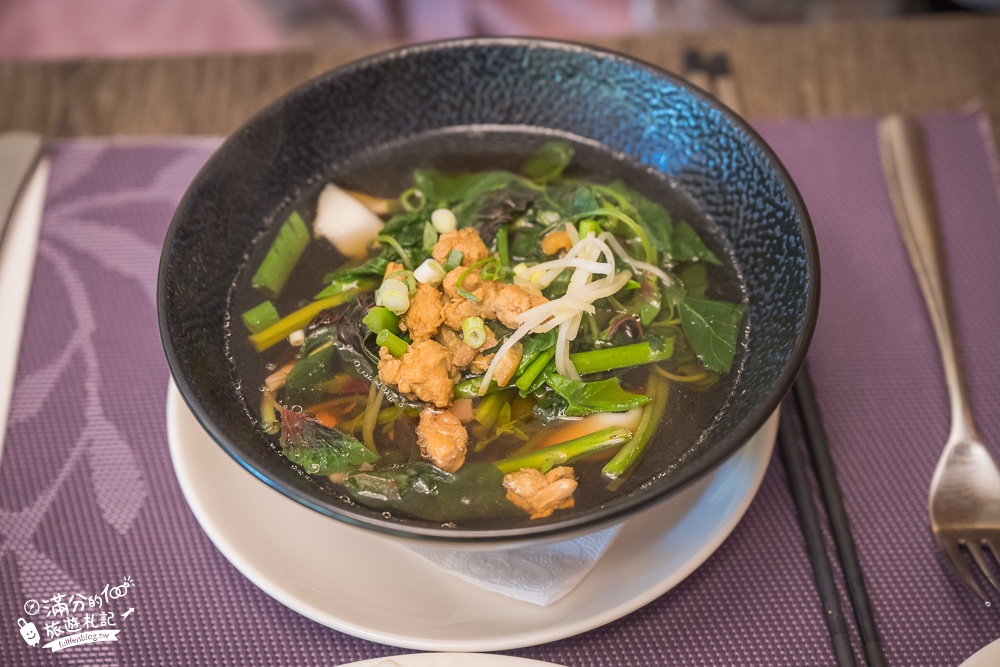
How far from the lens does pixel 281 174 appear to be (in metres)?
1.83

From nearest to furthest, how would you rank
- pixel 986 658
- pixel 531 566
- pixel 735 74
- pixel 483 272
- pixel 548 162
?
pixel 986 658 → pixel 531 566 → pixel 483 272 → pixel 548 162 → pixel 735 74

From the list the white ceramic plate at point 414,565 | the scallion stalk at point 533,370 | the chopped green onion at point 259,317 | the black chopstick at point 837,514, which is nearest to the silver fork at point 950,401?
the black chopstick at point 837,514

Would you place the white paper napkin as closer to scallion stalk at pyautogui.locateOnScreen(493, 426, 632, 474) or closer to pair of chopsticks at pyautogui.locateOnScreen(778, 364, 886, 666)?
scallion stalk at pyautogui.locateOnScreen(493, 426, 632, 474)

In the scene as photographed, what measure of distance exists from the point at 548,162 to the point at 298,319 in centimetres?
69

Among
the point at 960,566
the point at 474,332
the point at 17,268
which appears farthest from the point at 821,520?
the point at 17,268

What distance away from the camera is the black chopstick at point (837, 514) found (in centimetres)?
142

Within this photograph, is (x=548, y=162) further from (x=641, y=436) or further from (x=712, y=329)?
(x=641, y=436)

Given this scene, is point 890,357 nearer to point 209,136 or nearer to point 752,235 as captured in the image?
point 752,235

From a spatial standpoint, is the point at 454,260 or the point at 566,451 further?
the point at 454,260

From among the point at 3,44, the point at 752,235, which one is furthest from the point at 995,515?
the point at 3,44

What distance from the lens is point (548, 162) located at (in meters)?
1.92

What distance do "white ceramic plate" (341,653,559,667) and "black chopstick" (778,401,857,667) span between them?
0.54 m

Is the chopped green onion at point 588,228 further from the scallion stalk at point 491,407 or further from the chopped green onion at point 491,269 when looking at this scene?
the scallion stalk at point 491,407

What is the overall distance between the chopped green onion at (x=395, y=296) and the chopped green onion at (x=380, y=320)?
0.04ft
